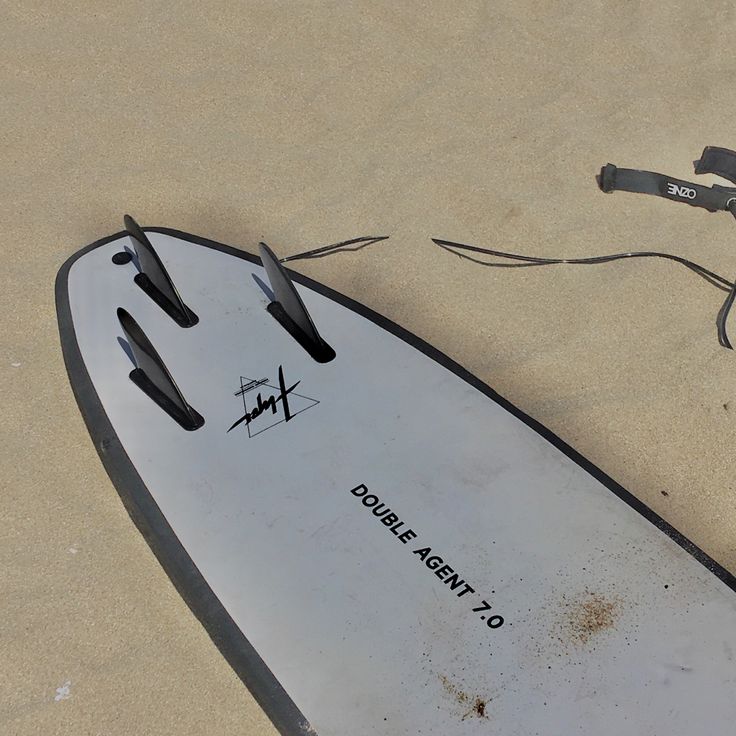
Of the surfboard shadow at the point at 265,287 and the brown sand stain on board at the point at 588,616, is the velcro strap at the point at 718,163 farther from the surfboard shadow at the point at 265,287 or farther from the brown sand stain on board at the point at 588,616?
the brown sand stain on board at the point at 588,616

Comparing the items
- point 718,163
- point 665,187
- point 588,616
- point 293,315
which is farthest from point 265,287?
point 718,163

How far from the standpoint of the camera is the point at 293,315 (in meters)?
1.71

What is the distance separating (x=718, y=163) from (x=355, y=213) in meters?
0.97

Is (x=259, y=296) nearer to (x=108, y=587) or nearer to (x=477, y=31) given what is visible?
(x=108, y=587)

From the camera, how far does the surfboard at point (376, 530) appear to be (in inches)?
47.9

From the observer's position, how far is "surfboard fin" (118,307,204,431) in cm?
154

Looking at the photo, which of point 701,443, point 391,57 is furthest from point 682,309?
point 391,57

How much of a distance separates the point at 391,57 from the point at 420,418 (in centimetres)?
150

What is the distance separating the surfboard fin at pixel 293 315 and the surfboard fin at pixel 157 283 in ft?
0.61

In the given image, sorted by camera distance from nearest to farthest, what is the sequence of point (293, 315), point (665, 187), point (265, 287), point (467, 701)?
point (467, 701), point (293, 315), point (265, 287), point (665, 187)
